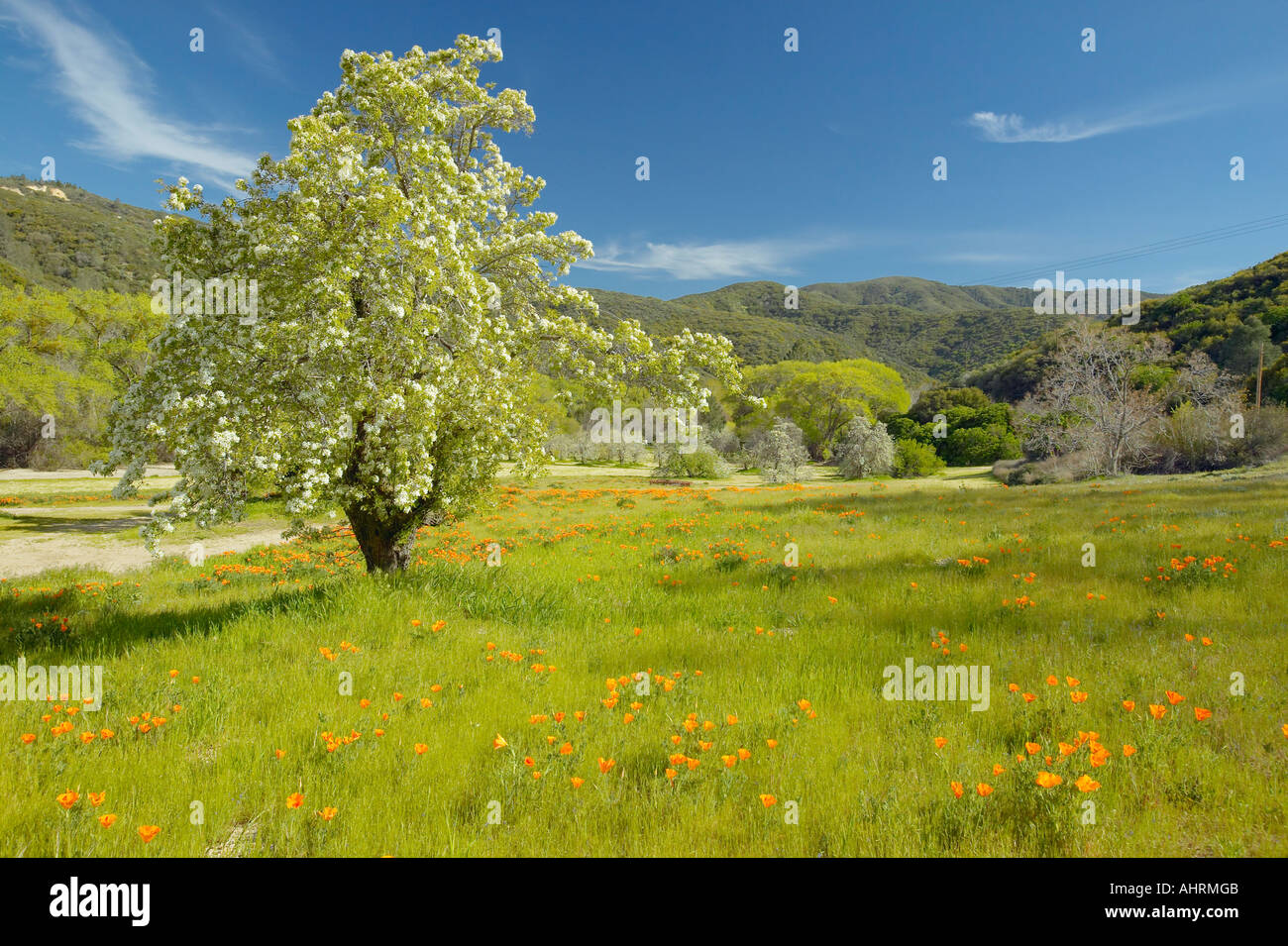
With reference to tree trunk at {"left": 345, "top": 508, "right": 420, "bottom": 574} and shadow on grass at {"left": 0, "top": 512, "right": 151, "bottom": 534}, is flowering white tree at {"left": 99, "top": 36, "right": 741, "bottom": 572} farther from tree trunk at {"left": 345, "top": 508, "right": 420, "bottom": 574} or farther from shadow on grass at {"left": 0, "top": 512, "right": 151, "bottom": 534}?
shadow on grass at {"left": 0, "top": 512, "right": 151, "bottom": 534}

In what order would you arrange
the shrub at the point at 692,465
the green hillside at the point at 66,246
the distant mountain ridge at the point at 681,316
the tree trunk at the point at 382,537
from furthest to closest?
the distant mountain ridge at the point at 681,316 < the green hillside at the point at 66,246 < the shrub at the point at 692,465 < the tree trunk at the point at 382,537

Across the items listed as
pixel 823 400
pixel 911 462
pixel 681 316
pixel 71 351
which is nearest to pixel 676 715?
pixel 71 351

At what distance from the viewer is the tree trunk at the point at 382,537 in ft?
29.1

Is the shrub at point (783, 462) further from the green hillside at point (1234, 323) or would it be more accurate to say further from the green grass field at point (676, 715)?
the green grass field at point (676, 715)

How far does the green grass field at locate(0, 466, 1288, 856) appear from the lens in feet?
10.5

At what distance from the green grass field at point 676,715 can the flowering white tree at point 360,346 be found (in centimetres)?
178

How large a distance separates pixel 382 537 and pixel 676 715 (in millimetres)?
6326

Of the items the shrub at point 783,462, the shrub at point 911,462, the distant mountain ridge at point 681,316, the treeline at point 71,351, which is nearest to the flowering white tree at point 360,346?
the treeline at point 71,351

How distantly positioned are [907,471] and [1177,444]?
2056 centimetres

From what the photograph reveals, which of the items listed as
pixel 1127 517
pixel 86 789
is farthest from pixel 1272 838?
pixel 1127 517

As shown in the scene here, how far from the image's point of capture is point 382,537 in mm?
9039

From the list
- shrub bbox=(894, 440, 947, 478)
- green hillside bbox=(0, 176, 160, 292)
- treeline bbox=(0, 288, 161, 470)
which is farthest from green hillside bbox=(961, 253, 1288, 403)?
green hillside bbox=(0, 176, 160, 292)

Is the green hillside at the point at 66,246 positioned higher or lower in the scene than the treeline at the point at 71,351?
higher

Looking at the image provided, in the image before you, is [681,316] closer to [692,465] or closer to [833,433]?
[833,433]
